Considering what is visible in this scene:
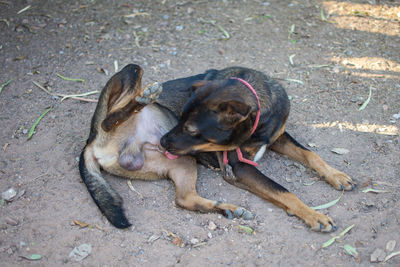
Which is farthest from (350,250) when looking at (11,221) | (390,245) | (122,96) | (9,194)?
(9,194)

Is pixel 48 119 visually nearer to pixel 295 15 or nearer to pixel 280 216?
pixel 280 216

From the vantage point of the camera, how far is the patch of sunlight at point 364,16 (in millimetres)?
6930

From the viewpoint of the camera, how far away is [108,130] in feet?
13.7

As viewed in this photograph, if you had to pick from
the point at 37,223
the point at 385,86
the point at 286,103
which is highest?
the point at 286,103

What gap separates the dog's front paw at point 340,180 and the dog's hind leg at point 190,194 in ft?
3.40

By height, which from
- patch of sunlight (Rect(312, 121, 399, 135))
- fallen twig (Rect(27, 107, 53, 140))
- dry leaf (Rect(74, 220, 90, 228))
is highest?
fallen twig (Rect(27, 107, 53, 140))

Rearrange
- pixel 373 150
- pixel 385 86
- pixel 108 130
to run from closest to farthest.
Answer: pixel 108 130 → pixel 373 150 → pixel 385 86

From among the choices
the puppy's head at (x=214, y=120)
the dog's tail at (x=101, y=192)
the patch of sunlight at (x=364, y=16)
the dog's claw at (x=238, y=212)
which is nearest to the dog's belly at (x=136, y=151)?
the dog's tail at (x=101, y=192)

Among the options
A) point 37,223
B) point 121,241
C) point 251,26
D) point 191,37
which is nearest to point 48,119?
point 37,223

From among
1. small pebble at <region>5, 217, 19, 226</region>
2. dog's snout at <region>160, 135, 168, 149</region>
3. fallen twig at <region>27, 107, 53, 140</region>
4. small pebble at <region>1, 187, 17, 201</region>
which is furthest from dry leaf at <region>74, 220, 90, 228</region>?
fallen twig at <region>27, 107, 53, 140</region>

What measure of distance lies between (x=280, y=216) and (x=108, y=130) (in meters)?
2.02

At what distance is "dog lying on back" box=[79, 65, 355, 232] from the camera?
3826mm

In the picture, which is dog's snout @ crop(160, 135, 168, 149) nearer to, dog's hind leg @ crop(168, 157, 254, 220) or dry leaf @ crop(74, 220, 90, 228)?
dog's hind leg @ crop(168, 157, 254, 220)

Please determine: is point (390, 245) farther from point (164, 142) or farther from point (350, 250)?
point (164, 142)
